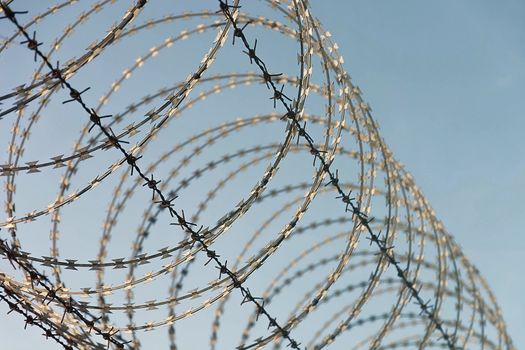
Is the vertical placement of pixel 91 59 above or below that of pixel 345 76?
below

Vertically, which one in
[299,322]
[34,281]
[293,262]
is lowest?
[299,322]

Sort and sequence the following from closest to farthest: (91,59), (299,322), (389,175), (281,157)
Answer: (91,59) → (281,157) → (299,322) → (389,175)

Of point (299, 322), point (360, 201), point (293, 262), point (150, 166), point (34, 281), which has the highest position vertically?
point (150, 166)

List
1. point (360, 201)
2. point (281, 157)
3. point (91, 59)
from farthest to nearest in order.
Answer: point (360, 201)
point (281, 157)
point (91, 59)

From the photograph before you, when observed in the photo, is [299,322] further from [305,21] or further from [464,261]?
[464,261]

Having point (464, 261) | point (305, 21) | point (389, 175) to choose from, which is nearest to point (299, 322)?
point (389, 175)

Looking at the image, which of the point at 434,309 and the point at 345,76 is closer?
the point at 345,76

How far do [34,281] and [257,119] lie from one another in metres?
3.98

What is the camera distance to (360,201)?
29.0ft

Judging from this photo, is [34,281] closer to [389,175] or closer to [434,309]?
[389,175]

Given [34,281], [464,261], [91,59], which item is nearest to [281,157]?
[91,59]

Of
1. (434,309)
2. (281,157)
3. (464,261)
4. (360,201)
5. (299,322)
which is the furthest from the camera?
(464,261)

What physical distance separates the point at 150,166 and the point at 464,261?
16.3 feet

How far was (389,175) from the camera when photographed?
9.43m
